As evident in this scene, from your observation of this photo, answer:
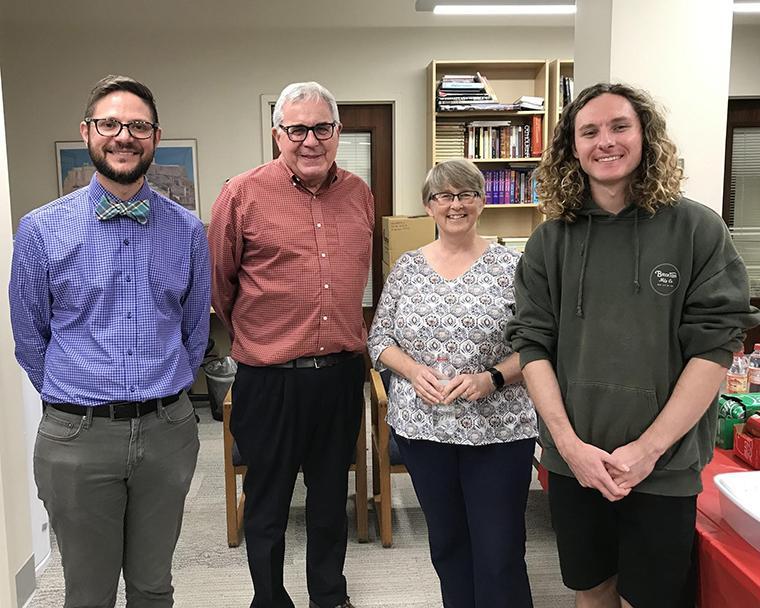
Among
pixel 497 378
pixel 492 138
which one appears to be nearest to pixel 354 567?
pixel 497 378

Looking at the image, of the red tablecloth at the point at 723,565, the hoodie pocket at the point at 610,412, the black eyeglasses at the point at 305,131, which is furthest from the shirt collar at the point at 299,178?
the red tablecloth at the point at 723,565

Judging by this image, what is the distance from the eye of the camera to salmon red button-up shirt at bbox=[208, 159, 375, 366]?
1969 mm

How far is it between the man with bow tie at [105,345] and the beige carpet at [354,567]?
879 mm

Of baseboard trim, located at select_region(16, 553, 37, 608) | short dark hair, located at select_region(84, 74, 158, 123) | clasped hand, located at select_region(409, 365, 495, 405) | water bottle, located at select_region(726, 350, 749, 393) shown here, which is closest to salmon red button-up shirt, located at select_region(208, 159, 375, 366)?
clasped hand, located at select_region(409, 365, 495, 405)

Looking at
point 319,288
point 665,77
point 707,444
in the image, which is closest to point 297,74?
point 665,77

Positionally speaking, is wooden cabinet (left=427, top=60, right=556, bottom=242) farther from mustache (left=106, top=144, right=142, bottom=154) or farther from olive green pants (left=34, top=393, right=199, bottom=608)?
olive green pants (left=34, top=393, right=199, bottom=608)

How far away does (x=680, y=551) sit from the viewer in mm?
1427

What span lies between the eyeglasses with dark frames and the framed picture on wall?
339 centimetres

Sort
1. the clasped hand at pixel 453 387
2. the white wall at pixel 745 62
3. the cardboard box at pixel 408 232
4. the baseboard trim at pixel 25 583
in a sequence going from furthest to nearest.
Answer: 1. the white wall at pixel 745 62
2. the cardboard box at pixel 408 232
3. the baseboard trim at pixel 25 583
4. the clasped hand at pixel 453 387

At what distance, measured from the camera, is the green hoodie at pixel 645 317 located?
53.2 inches

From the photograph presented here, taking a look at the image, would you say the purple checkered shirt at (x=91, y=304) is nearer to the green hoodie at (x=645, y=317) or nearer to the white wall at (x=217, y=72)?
the green hoodie at (x=645, y=317)

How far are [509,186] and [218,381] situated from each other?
2.49m

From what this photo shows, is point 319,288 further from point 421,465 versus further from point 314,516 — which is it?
point 314,516

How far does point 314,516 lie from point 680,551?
1.12 m
